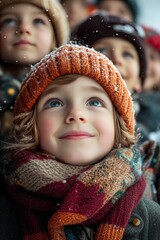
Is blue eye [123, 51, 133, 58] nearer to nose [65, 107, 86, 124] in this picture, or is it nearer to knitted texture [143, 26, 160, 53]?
nose [65, 107, 86, 124]

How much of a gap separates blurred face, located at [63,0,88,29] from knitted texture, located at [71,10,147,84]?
70cm

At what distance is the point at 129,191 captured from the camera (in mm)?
1055

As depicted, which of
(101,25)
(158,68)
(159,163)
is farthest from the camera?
(158,68)

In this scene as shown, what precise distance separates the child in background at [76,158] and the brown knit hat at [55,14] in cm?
38

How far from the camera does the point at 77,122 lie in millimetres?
1084

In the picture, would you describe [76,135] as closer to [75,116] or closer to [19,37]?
[75,116]

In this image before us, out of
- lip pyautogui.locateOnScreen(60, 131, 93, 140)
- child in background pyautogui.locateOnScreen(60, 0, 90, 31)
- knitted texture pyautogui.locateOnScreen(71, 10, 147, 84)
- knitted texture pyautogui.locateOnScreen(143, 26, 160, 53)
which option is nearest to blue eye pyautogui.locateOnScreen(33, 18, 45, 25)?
knitted texture pyautogui.locateOnScreen(71, 10, 147, 84)

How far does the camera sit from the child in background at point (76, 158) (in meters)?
1.02

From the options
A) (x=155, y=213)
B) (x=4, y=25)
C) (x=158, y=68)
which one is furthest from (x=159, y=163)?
(x=158, y=68)

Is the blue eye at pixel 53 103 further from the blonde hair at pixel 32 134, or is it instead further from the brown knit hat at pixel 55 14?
the brown knit hat at pixel 55 14

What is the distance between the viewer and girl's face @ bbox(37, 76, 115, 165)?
1.09 m

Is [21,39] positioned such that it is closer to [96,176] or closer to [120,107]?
[120,107]

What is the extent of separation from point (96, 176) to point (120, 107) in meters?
0.21

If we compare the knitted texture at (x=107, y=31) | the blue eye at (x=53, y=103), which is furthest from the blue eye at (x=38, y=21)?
the blue eye at (x=53, y=103)
